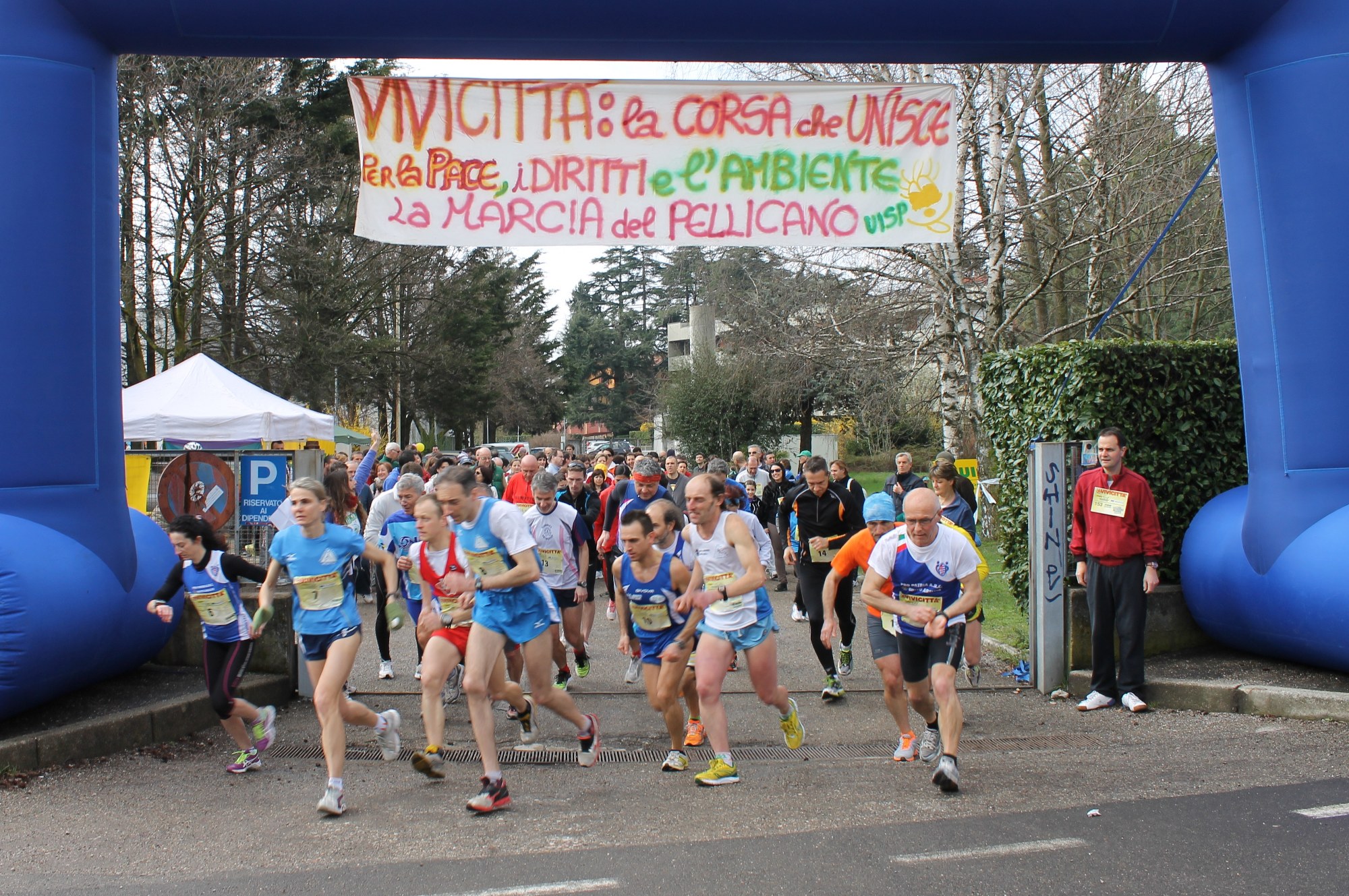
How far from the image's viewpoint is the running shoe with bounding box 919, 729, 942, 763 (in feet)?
20.5

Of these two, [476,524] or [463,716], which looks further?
[463,716]

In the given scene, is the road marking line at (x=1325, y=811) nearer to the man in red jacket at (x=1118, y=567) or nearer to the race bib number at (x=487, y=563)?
Result: the man in red jacket at (x=1118, y=567)

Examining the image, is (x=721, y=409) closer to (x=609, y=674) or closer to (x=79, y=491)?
(x=609, y=674)

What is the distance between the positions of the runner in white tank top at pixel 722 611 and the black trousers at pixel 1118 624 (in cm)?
251

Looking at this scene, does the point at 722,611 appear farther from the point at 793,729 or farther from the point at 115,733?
the point at 115,733

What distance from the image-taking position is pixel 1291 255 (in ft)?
23.2

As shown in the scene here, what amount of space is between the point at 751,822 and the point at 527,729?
7.09ft

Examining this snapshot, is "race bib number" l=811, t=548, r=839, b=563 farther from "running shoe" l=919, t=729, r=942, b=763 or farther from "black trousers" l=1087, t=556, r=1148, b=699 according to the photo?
"running shoe" l=919, t=729, r=942, b=763

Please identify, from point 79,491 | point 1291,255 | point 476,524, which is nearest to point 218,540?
point 79,491

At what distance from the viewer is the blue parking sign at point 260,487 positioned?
38.0 feet

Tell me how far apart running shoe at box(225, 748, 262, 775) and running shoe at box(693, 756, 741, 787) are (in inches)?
99.5

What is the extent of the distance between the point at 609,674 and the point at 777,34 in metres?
5.15

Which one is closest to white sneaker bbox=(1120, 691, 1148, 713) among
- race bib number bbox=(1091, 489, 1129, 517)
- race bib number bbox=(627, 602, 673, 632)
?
race bib number bbox=(1091, 489, 1129, 517)

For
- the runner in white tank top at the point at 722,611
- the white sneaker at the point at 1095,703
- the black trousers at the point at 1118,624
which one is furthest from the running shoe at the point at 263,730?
the black trousers at the point at 1118,624
